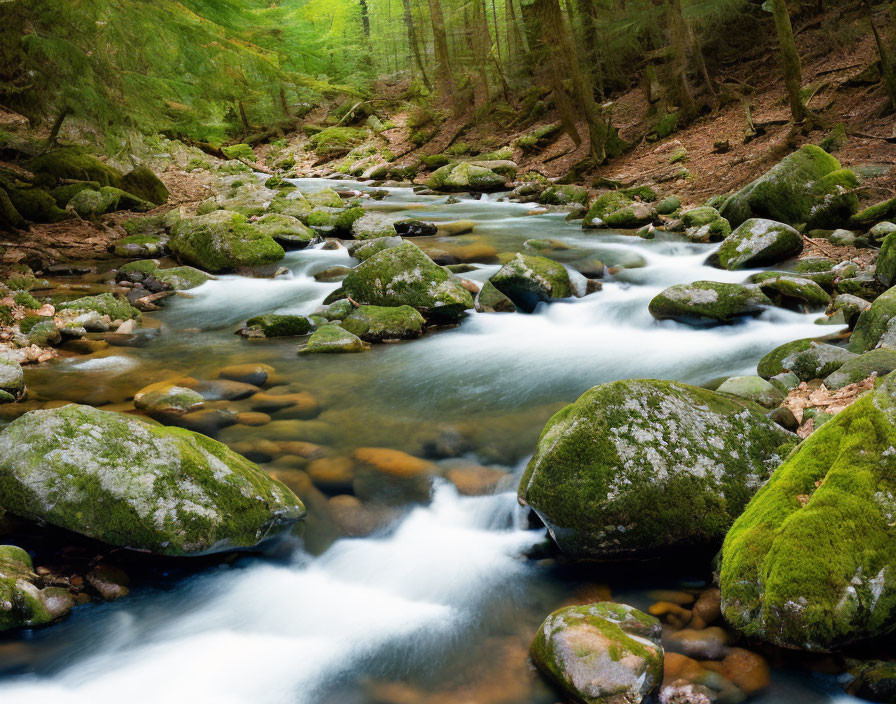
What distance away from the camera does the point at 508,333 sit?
8.40m

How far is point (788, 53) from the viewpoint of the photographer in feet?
37.0

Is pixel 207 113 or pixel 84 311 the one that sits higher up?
pixel 207 113

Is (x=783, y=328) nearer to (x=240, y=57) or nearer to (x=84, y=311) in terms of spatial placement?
(x=240, y=57)

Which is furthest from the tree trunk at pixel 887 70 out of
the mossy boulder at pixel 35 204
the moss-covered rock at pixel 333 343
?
the mossy boulder at pixel 35 204

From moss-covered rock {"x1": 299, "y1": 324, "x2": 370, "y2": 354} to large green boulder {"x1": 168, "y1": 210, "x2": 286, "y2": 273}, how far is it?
4.42 meters

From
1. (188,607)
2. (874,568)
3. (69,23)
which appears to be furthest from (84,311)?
(874,568)

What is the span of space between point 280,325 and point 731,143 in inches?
437

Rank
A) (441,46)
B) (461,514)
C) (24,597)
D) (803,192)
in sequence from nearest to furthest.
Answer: (24,597) → (461,514) → (803,192) → (441,46)

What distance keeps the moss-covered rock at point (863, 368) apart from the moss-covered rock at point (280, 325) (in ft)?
20.0

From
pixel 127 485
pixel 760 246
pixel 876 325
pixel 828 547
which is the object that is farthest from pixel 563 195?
pixel 828 547

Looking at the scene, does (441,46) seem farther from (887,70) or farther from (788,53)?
(887,70)

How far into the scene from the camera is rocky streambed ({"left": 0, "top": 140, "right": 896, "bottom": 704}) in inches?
121

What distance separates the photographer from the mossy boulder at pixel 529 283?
29.3 ft

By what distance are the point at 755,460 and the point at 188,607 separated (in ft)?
11.6
